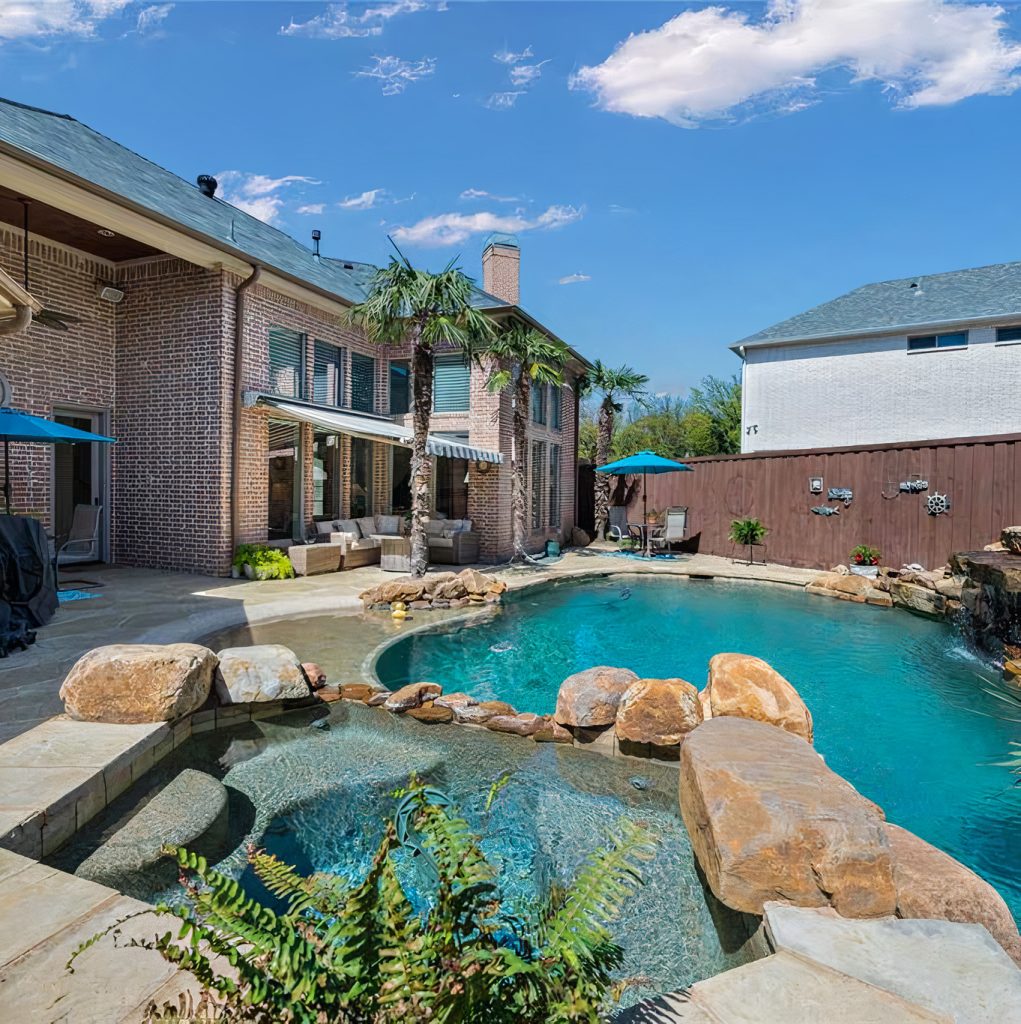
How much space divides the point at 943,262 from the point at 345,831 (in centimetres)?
3190

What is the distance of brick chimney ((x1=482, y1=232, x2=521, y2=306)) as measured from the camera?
21047mm

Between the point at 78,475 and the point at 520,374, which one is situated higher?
the point at 520,374

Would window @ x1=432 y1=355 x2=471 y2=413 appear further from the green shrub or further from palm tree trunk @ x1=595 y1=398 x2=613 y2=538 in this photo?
palm tree trunk @ x1=595 y1=398 x2=613 y2=538

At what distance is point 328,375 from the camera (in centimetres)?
1666

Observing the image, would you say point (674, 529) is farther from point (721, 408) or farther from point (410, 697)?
point (721, 408)

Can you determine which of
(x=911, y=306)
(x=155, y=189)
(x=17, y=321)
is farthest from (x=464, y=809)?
(x=911, y=306)

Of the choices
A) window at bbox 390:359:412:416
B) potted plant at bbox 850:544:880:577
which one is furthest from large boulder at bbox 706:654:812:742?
window at bbox 390:359:412:416

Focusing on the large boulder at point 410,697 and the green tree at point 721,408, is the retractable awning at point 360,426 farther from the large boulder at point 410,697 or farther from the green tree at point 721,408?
the green tree at point 721,408

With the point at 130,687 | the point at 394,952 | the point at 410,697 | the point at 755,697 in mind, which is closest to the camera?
the point at 394,952

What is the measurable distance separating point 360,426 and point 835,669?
10714 millimetres

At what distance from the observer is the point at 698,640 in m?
10.1

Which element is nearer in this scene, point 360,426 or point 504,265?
point 360,426

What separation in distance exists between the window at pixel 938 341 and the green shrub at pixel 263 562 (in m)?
22.8

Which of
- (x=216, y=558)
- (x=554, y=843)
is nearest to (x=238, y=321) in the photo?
(x=216, y=558)
